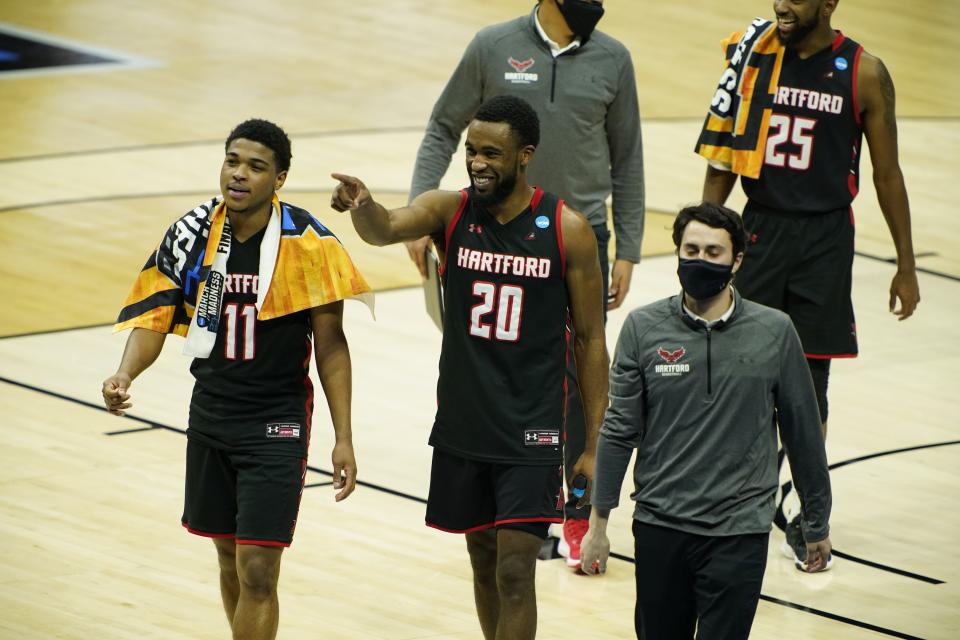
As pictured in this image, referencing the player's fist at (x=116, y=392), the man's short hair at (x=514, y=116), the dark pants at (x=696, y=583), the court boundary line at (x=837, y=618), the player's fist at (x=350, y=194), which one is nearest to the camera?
the dark pants at (x=696, y=583)

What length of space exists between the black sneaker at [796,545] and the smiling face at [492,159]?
263 centimetres

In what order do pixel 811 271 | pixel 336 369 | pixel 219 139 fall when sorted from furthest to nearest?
1. pixel 219 139
2. pixel 811 271
3. pixel 336 369

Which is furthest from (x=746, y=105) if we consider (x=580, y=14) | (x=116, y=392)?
(x=116, y=392)

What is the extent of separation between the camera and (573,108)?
7.70m

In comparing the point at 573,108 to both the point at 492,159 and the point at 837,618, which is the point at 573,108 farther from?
the point at 837,618

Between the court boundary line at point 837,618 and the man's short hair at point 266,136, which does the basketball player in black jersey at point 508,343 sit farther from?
the court boundary line at point 837,618

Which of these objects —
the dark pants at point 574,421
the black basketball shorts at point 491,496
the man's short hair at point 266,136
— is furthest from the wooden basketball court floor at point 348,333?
the man's short hair at point 266,136

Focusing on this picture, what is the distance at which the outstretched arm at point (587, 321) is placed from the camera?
6203 mm

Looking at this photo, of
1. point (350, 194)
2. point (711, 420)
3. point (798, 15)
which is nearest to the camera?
point (711, 420)

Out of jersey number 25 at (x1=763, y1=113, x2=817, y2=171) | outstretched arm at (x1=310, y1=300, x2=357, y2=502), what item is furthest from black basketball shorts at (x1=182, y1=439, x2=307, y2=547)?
jersey number 25 at (x1=763, y1=113, x2=817, y2=171)

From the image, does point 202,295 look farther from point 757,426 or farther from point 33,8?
point 33,8

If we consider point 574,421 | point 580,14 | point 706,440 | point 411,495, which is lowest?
point 411,495

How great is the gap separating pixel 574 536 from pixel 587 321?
1.84 m

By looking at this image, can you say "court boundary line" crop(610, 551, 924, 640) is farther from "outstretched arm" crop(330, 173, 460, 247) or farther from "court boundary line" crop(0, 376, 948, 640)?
"outstretched arm" crop(330, 173, 460, 247)
